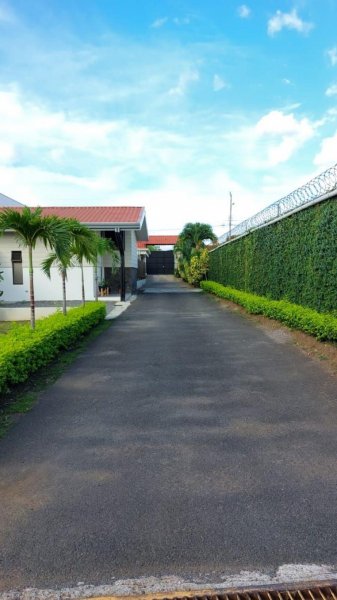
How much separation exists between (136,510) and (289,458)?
56.6 inches

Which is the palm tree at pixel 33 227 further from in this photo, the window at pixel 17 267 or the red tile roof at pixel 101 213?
the window at pixel 17 267

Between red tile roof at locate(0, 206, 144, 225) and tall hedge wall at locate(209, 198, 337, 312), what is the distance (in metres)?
5.87

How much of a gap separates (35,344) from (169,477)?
3.59 metres

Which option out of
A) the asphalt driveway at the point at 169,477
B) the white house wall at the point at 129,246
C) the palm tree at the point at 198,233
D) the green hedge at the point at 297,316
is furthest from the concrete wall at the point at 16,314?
the palm tree at the point at 198,233

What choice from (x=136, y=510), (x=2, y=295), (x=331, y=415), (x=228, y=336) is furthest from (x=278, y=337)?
(x=2, y=295)

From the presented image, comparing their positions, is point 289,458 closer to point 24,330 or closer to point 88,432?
point 88,432

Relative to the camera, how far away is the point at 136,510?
103 inches

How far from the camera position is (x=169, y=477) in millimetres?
3033

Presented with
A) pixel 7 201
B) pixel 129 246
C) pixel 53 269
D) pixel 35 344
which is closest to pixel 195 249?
pixel 129 246

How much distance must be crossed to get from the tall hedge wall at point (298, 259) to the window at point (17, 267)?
34.1 feet

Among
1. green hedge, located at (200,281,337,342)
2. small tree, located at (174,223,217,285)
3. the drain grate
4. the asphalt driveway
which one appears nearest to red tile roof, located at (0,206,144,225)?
green hedge, located at (200,281,337,342)

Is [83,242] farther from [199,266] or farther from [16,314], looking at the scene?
[199,266]

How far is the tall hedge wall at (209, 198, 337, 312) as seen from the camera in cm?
771

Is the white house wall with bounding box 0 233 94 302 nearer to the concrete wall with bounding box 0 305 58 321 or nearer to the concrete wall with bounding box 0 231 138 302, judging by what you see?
the concrete wall with bounding box 0 231 138 302
